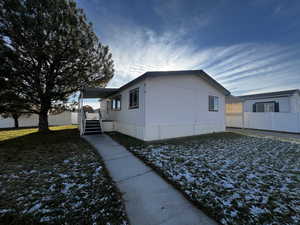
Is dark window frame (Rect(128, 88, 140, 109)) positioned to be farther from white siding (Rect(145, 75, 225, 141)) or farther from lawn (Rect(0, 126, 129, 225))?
lawn (Rect(0, 126, 129, 225))

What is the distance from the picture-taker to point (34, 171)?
3.45 meters

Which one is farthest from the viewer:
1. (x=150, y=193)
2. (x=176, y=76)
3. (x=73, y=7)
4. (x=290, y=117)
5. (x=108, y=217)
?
(x=290, y=117)

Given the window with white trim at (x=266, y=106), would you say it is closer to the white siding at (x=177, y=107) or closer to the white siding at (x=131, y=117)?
the white siding at (x=177, y=107)

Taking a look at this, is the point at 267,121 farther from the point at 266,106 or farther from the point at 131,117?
the point at 131,117

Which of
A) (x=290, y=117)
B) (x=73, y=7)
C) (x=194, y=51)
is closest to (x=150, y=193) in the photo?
(x=194, y=51)

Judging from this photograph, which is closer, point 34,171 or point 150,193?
point 150,193

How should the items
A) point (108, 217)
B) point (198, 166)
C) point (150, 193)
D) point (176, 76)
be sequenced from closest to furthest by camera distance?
point (108, 217) → point (150, 193) → point (198, 166) → point (176, 76)

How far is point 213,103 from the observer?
986cm

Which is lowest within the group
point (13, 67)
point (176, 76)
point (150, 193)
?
point (150, 193)

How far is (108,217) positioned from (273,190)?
11.2 ft

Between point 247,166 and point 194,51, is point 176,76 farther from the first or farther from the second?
point 247,166

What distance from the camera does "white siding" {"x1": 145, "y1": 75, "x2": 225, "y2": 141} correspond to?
6.93 m

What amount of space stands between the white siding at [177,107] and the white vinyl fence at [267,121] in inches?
223

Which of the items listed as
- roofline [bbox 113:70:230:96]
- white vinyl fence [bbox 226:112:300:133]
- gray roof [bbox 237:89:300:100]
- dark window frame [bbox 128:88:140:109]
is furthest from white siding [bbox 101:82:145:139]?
gray roof [bbox 237:89:300:100]
